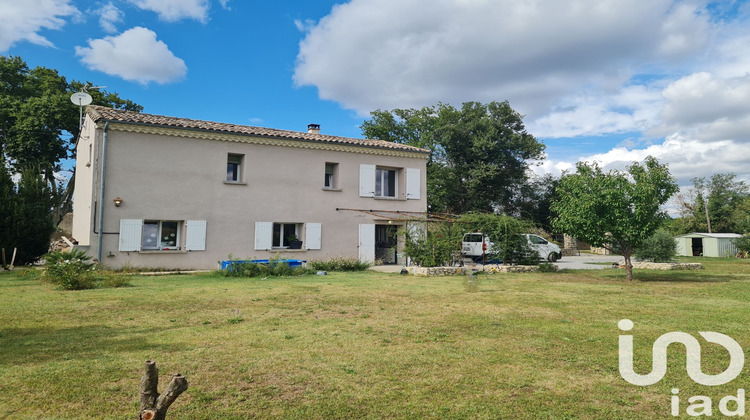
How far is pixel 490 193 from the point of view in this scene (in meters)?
36.7

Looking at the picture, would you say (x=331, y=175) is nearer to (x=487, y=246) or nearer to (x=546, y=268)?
(x=487, y=246)

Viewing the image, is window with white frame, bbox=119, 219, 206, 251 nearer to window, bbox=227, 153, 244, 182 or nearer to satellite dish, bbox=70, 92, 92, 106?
window, bbox=227, 153, 244, 182

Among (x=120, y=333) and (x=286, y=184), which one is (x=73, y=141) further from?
(x=120, y=333)

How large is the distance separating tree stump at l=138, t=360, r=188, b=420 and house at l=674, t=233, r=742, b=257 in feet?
127

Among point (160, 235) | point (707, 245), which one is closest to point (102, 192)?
→ point (160, 235)

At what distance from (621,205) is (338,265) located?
32.6 ft

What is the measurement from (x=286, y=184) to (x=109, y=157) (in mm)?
6421

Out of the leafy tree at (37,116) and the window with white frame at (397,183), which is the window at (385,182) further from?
the leafy tree at (37,116)

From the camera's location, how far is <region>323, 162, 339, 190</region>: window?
20.2 meters

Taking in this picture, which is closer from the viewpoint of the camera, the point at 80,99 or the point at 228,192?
the point at 228,192

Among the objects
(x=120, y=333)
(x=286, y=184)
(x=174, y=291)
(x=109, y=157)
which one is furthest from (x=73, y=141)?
(x=120, y=333)

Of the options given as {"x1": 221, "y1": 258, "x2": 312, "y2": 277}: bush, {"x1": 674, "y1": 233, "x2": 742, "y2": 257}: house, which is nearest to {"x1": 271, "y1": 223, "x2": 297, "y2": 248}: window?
{"x1": 221, "y1": 258, "x2": 312, "y2": 277}: bush

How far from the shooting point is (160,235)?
16609 millimetres

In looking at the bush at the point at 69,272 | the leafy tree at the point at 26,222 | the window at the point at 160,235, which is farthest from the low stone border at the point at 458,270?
the leafy tree at the point at 26,222
